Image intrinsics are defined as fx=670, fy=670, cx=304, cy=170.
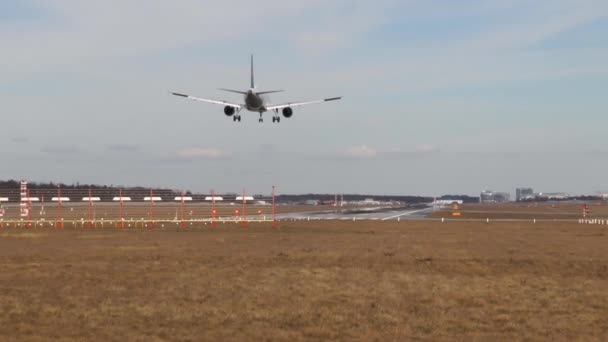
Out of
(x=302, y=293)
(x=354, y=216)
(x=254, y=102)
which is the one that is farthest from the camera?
(x=354, y=216)

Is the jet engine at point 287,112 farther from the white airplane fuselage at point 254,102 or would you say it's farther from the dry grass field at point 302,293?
the dry grass field at point 302,293

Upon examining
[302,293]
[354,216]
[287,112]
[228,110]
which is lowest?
[302,293]

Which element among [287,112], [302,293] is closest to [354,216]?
[287,112]

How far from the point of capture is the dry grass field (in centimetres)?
1906

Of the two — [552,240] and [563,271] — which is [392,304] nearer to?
[563,271]

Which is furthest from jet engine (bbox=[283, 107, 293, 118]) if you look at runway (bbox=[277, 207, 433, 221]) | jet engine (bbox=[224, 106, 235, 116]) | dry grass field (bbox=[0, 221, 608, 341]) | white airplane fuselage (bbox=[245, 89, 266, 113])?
runway (bbox=[277, 207, 433, 221])

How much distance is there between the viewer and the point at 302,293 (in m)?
26.2

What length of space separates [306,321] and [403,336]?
135 inches

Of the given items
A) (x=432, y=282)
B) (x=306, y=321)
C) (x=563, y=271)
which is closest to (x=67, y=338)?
(x=306, y=321)

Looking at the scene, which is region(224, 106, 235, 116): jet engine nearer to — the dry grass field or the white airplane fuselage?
the white airplane fuselage

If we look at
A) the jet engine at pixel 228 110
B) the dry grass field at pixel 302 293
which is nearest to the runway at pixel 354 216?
the jet engine at pixel 228 110

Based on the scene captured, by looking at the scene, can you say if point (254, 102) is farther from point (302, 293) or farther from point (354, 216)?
point (354, 216)

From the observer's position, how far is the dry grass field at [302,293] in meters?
19.1

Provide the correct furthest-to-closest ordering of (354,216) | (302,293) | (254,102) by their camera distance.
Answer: (354,216) < (254,102) < (302,293)
